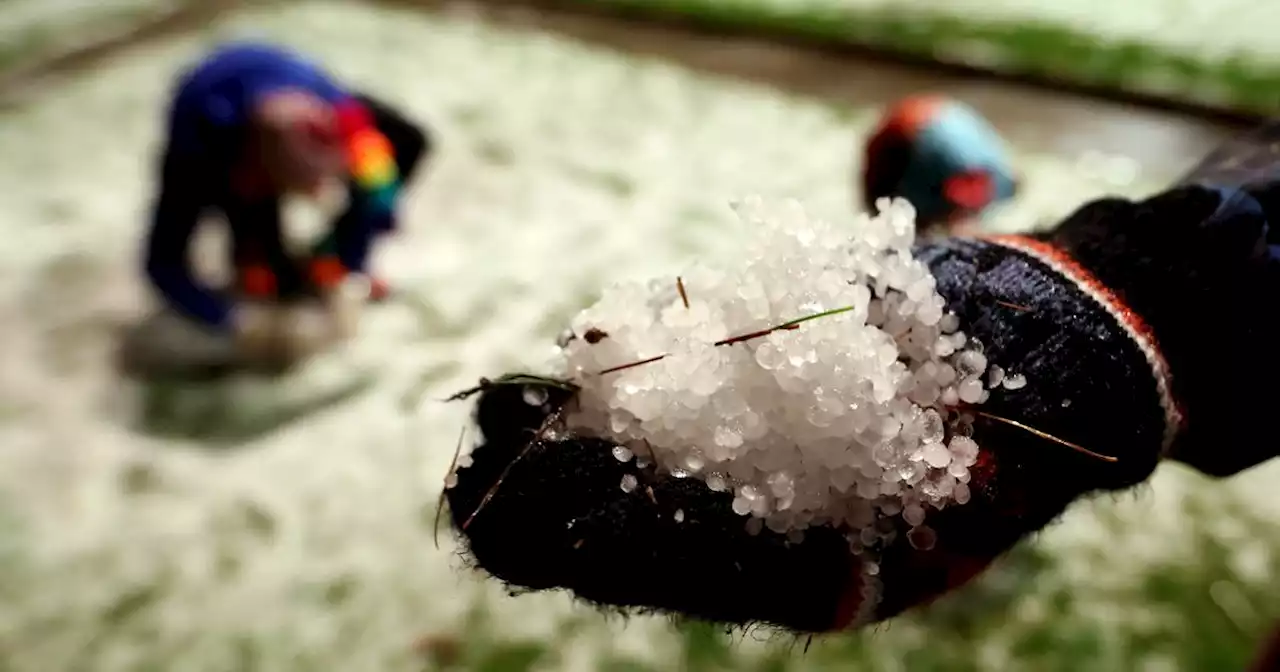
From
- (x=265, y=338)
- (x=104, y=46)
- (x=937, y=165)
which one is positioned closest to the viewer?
(x=937, y=165)

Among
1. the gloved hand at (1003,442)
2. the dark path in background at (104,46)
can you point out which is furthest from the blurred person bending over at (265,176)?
the dark path in background at (104,46)

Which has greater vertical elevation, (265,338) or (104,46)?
(265,338)

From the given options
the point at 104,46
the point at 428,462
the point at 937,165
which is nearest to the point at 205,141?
the point at 428,462

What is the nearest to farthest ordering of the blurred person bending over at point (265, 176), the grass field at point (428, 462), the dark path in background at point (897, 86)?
the grass field at point (428, 462), the blurred person bending over at point (265, 176), the dark path in background at point (897, 86)

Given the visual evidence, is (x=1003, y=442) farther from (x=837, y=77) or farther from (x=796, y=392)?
(x=837, y=77)

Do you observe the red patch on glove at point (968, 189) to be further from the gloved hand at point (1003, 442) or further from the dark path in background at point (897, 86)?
the dark path in background at point (897, 86)
